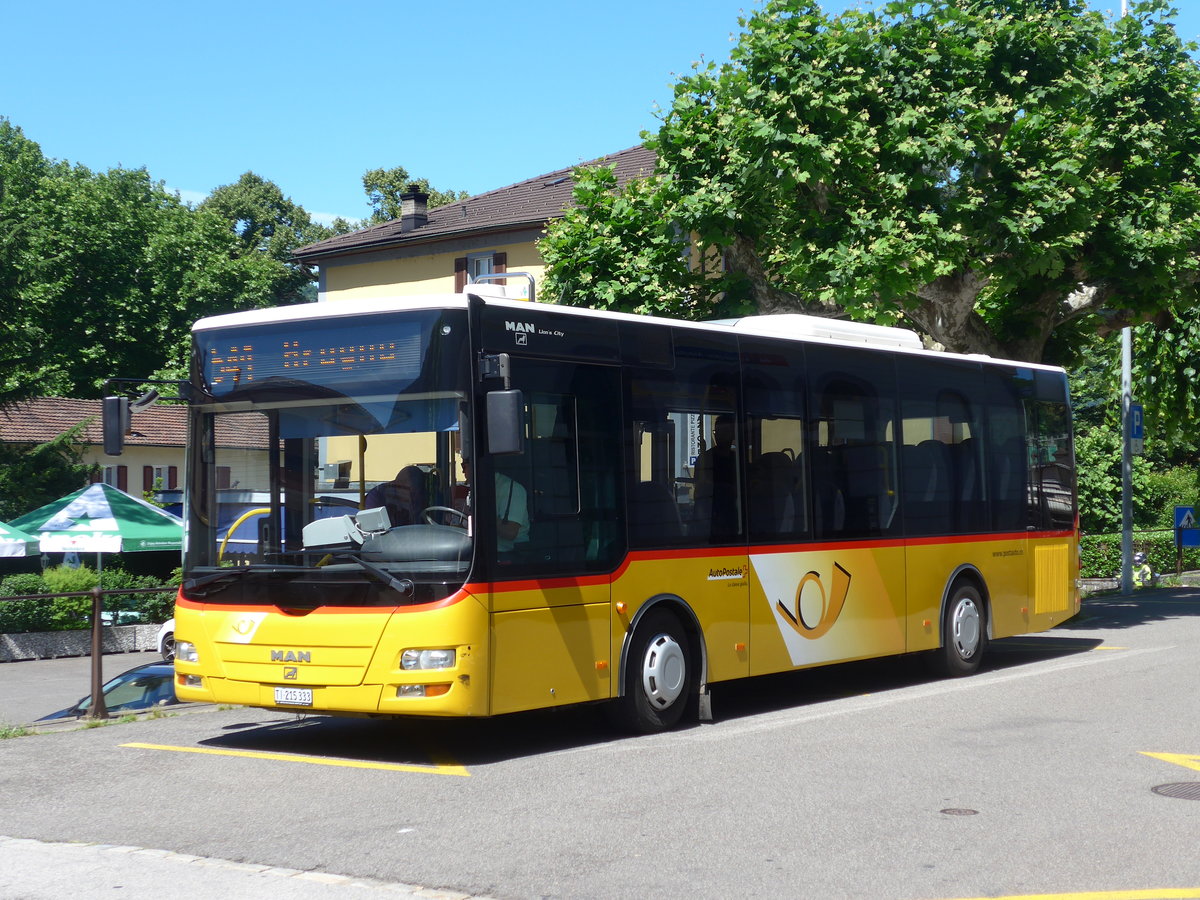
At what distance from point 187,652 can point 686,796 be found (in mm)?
4011

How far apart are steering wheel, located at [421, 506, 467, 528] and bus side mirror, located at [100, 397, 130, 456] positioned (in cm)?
229

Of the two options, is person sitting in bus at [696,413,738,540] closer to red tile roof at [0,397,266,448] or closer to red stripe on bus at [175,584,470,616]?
red stripe on bus at [175,584,470,616]

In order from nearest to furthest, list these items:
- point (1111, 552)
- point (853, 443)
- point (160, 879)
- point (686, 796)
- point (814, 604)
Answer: point (160, 879)
point (686, 796)
point (814, 604)
point (853, 443)
point (1111, 552)

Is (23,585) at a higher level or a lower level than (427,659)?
lower

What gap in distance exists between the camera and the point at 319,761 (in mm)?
9820

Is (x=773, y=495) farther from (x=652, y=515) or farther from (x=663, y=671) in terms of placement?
(x=663, y=671)

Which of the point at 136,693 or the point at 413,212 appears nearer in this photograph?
the point at 136,693

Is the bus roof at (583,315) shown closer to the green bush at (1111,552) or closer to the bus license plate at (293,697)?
the bus license plate at (293,697)

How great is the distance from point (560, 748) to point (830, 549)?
346 cm

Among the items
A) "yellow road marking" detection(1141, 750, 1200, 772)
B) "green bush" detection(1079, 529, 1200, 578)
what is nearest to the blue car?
"yellow road marking" detection(1141, 750, 1200, 772)

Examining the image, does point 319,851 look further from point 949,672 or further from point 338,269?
point 338,269

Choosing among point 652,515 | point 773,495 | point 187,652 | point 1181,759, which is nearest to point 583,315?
point 652,515

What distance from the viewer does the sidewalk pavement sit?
616 centimetres

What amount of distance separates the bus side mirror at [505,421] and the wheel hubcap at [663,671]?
2.37 m
